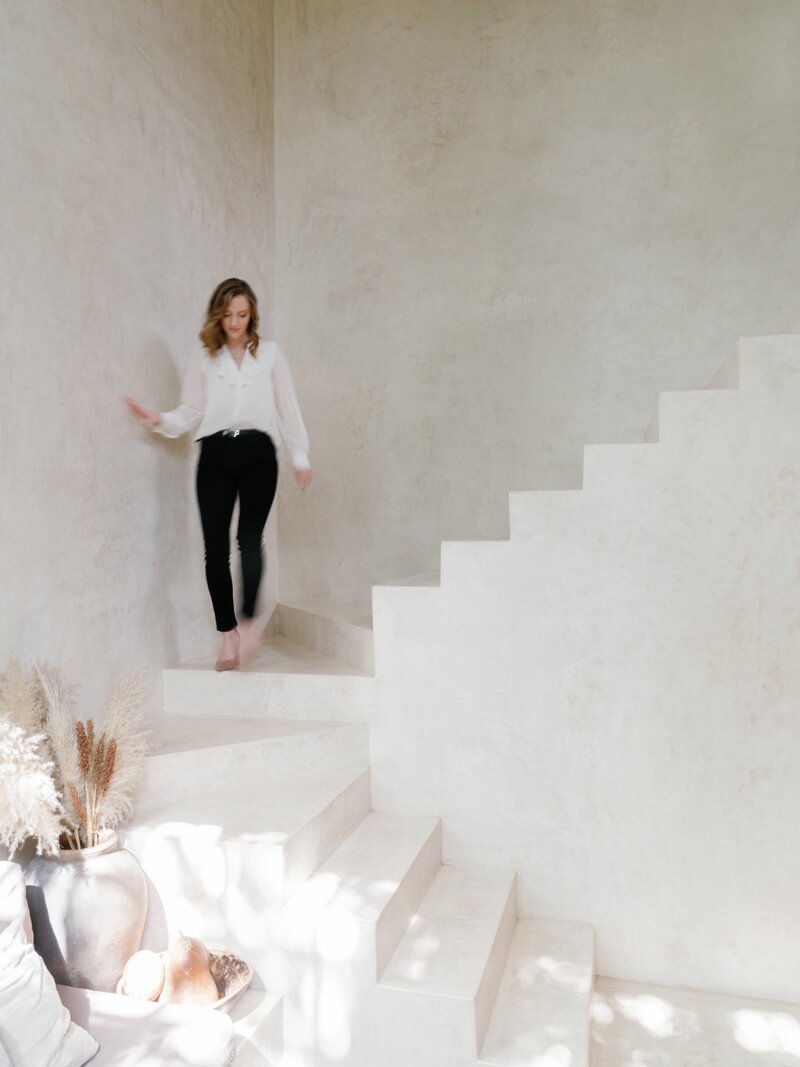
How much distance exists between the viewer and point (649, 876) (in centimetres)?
263

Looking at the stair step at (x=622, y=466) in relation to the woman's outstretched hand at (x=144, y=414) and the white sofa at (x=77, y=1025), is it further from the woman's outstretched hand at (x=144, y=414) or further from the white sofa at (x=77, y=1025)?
the white sofa at (x=77, y=1025)

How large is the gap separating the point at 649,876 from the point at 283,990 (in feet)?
4.17

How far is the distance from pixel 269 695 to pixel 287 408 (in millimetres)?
1141

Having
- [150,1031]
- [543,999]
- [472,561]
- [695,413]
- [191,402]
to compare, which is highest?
[191,402]

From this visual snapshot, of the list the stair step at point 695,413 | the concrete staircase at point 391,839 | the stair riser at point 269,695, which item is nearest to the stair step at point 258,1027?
the concrete staircase at point 391,839

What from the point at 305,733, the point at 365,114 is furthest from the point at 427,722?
the point at 365,114

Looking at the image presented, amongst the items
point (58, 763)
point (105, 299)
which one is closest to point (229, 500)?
point (105, 299)

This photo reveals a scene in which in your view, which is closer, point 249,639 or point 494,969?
point 494,969

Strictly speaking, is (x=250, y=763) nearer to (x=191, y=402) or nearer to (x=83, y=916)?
(x=83, y=916)

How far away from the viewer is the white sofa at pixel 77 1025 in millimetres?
1542

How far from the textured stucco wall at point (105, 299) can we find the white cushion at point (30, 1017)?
90 centimetres

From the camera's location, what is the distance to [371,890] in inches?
86.9

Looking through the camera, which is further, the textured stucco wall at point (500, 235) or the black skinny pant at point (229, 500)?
the textured stucco wall at point (500, 235)

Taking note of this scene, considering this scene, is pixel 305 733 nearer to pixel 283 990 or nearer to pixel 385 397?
pixel 283 990
